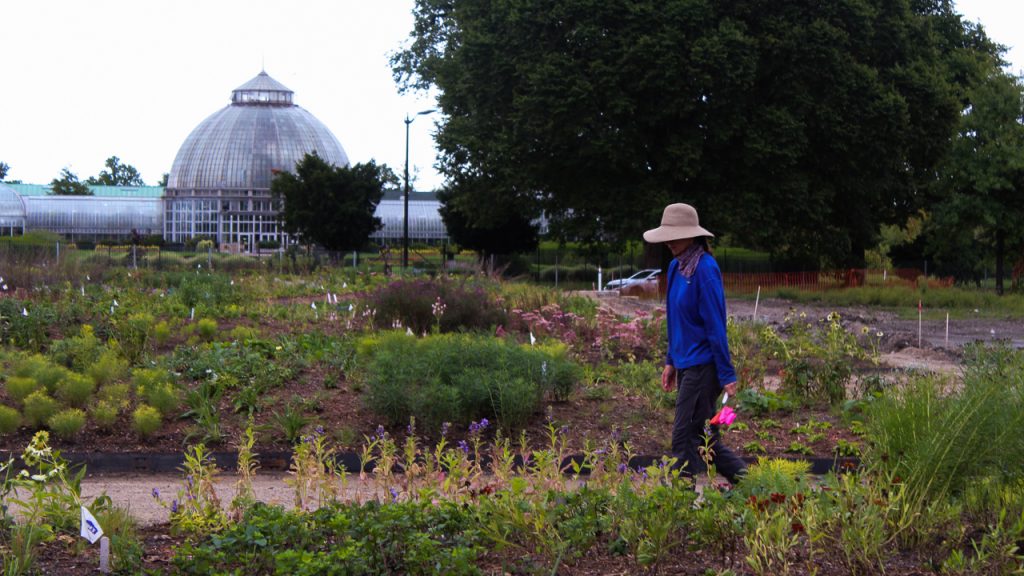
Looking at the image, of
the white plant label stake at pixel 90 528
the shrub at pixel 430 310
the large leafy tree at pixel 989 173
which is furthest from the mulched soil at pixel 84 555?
the large leafy tree at pixel 989 173

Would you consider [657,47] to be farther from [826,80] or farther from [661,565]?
[661,565]

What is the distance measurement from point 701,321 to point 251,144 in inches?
3449

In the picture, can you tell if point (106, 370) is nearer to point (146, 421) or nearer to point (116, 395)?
point (116, 395)

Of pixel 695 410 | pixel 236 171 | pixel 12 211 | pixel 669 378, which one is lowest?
pixel 695 410

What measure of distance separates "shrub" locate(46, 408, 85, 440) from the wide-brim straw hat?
16.1 ft

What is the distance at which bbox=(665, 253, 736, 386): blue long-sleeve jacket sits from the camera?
692 cm

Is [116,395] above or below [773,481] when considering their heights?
below

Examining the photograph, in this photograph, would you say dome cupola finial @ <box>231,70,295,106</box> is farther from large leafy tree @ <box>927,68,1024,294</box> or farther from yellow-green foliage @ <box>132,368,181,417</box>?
yellow-green foliage @ <box>132,368,181,417</box>

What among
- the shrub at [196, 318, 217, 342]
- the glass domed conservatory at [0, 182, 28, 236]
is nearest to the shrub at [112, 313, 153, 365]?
the shrub at [196, 318, 217, 342]

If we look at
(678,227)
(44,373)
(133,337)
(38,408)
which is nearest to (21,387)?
(44,373)

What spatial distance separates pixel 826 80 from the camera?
3519 centimetres

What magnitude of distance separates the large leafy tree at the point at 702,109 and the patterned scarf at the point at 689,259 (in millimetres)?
26269

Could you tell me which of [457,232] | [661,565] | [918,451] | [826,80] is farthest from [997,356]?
[457,232]

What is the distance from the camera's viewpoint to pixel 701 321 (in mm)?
7070
